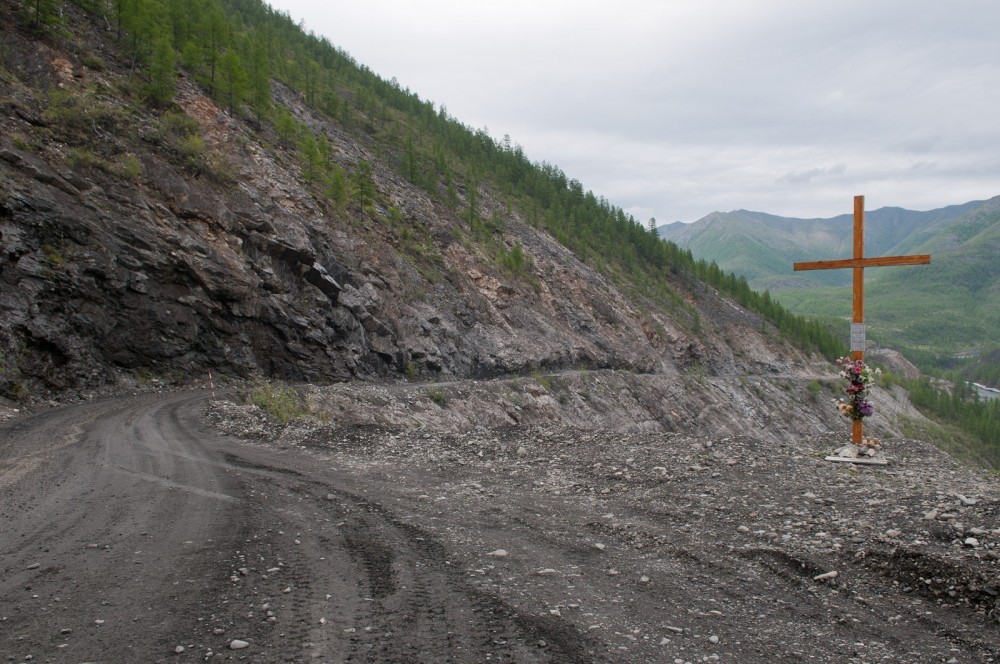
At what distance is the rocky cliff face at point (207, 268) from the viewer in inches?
797

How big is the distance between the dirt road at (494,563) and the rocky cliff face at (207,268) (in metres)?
12.3

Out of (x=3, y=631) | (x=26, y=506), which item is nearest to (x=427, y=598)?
(x=3, y=631)

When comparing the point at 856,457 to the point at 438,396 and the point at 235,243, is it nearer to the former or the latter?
the point at 438,396

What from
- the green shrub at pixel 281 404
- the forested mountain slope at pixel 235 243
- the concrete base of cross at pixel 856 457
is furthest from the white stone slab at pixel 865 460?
the forested mountain slope at pixel 235 243

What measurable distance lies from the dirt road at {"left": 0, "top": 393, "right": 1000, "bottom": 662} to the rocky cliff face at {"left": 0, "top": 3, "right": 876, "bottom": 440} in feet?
40.5

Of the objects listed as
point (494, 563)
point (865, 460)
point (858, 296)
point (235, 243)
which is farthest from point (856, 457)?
point (235, 243)

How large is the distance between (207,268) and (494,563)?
24.2m

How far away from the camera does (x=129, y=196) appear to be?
24.4m

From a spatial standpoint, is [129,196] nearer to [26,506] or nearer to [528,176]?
[26,506]

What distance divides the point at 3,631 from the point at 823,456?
12884 millimetres

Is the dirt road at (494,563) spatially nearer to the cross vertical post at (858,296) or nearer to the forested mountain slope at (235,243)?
the cross vertical post at (858,296)

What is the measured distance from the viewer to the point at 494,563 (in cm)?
600

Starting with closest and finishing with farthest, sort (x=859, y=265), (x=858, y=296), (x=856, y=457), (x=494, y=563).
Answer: (x=494, y=563) < (x=856, y=457) < (x=859, y=265) < (x=858, y=296)

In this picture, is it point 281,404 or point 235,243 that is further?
point 235,243
